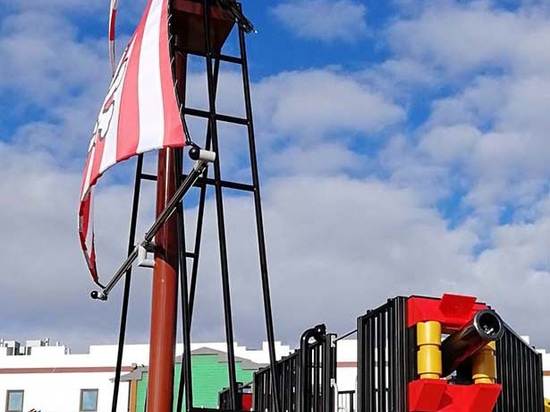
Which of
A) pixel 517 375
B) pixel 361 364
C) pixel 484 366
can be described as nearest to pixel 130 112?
pixel 361 364

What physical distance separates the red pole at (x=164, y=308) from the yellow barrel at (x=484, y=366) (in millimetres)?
2128

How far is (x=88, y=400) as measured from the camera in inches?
1454

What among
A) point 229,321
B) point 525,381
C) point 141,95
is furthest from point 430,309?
point 141,95

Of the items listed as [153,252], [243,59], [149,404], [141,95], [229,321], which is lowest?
[149,404]

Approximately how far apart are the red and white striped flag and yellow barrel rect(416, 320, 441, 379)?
240cm

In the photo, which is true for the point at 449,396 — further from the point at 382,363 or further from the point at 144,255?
the point at 144,255

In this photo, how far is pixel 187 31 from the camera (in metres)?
6.74

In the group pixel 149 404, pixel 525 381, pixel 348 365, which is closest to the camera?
pixel 149 404

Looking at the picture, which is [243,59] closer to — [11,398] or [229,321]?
[229,321]

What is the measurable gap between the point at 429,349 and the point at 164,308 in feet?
6.04

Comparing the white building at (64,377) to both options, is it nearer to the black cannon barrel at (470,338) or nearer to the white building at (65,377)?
the white building at (65,377)

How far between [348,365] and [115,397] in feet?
68.4

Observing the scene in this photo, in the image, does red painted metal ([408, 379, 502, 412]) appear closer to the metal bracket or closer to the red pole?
the red pole

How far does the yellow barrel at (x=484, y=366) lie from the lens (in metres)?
6.83
